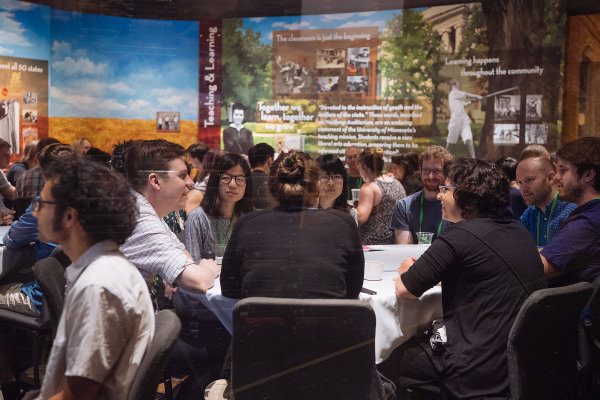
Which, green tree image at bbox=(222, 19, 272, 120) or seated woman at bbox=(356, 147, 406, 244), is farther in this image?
seated woman at bbox=(356, 147, 406, 244)

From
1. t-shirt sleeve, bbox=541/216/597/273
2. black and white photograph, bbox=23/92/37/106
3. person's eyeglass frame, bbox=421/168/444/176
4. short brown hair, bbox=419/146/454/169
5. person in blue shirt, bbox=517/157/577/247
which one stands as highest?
black and white photograph, bbox=23/92/37/106

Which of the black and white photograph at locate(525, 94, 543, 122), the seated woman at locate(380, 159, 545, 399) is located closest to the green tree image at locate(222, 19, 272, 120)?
the seated woman at locate(380, 159, 545, 399)

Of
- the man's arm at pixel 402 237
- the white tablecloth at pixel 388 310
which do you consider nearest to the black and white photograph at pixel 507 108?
the man's arm at pixel 402 237

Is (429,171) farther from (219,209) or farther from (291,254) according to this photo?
(219,209)

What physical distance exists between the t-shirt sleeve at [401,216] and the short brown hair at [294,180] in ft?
2.25

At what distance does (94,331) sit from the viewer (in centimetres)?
104

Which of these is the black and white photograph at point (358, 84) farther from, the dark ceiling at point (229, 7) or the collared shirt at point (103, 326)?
the collared shirt at point (103, 326)

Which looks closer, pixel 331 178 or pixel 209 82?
pixel 209 82

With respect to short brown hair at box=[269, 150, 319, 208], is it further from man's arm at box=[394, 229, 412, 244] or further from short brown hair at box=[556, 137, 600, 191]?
short brown hair at box=[556, 137, 600, 191]

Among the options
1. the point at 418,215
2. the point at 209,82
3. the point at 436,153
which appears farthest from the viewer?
the point at 418,215

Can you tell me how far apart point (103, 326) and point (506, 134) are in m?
1.93

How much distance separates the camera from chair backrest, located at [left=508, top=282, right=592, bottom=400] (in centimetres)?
161

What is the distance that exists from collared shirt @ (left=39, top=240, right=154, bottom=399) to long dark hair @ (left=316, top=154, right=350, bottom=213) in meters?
1.05

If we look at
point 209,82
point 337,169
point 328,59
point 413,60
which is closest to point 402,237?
point 337,169
